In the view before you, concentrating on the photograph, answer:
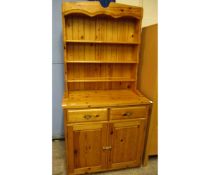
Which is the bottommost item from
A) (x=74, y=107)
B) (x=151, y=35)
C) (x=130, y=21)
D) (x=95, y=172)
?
(x=95, y=172)

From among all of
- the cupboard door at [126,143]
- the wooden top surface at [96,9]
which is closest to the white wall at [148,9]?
the wooden top surface at [96,9]

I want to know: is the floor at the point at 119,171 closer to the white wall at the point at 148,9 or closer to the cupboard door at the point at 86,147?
the cupboard door at the point at 86,147

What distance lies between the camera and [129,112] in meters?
1.77

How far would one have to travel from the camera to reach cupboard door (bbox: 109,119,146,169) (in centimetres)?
178

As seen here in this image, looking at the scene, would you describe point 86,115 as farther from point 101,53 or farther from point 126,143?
point 101,53

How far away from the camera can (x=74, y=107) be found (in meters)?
1.62

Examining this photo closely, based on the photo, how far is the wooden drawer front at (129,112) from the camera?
68.0 inches

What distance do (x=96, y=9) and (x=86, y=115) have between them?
1077 mm
